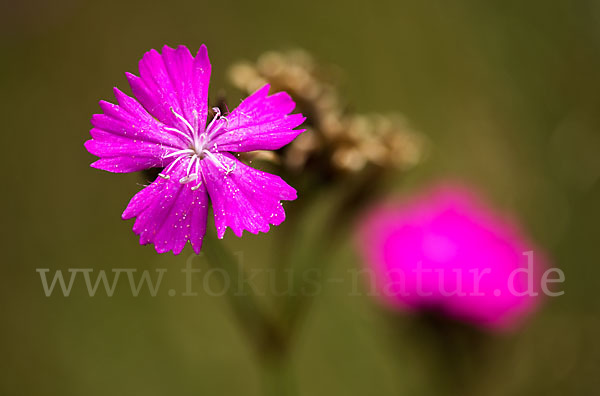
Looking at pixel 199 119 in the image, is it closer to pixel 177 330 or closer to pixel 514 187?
pixel 177 330

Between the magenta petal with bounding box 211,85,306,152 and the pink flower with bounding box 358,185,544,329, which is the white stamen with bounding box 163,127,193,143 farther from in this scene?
the pink flower with bounding box 358,185,544,329

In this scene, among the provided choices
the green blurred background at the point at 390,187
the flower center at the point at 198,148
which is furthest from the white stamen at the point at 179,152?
the green blurred background at the point at 390,187

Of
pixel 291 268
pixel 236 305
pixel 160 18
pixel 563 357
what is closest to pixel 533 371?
pixel 563 357

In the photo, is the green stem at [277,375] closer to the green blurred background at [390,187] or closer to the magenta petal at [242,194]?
the green blurred background at [390,187]

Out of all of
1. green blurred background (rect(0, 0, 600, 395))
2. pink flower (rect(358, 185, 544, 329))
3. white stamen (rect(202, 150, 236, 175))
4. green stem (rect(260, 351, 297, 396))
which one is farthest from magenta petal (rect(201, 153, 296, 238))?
green blurred background (rect(0, 0, 600, 395))

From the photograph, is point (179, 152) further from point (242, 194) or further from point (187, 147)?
point (242, 194)

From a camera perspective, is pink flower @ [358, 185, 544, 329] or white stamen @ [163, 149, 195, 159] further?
pink flower @ [358, 185, 544, 329]

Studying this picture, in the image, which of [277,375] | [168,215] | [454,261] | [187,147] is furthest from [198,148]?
[454,261]
